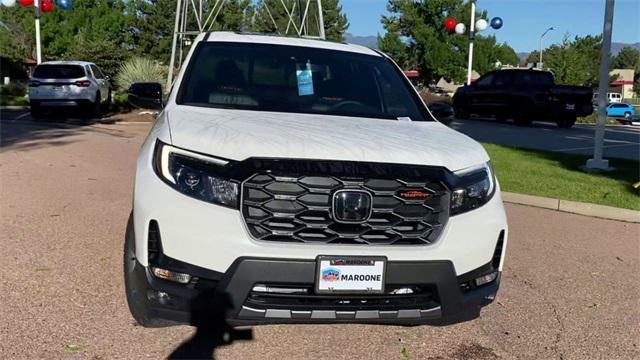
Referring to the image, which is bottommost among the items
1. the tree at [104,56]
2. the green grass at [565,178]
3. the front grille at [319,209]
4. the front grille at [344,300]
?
the green grass at [565,178]

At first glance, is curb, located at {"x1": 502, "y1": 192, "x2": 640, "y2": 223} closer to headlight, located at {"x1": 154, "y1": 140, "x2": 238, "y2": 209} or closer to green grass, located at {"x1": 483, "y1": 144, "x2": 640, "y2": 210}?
green grass, located at {"x1": 483, "y1": 144, "x2": 640, "y2": 210}

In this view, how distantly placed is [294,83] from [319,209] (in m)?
1.64

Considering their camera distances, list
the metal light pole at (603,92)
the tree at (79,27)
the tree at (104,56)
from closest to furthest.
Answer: the metal light pole at (603,92) < the tree at (104,56) < the tree at (79,27)

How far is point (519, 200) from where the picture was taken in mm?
8133

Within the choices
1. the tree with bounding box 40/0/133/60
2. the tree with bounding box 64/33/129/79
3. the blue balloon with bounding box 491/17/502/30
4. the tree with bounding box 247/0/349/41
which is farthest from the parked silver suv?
the tree with bounding box 40/0/133/60

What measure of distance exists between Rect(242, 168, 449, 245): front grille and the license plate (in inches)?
3.9

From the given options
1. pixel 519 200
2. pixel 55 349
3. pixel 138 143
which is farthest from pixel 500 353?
pixel 138 143

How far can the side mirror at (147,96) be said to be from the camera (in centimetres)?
502

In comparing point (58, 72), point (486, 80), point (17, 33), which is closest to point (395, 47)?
point (486, 80)

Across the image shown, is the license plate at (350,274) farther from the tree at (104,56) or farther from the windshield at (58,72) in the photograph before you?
→ the tree at (104,56)

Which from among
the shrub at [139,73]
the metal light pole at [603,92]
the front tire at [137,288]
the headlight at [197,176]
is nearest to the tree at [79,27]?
the shrub at [139,73]

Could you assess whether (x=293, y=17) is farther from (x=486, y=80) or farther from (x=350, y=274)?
(x=350, y=274)

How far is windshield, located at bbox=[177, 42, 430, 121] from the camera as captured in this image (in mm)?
4188

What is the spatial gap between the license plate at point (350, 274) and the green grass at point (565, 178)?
18.7 ft
